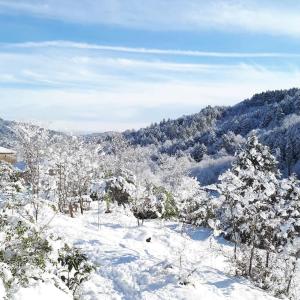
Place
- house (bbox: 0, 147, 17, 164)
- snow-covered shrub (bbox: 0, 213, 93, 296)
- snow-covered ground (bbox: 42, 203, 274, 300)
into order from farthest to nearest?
house (bbox: 0, 147, 17, 164) → snow-covered ground (bbox: 42, 203, 274, 300) → snow-covered shrub (bbox: 0, 213, 93, 296)

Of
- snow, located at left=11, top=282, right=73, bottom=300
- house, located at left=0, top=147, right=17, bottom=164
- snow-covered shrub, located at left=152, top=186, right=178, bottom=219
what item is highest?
snow, located at left=11, top=282, right=73, bottom=300

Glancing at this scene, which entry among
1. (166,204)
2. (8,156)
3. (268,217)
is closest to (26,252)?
(268,217)

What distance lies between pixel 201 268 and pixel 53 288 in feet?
39.3

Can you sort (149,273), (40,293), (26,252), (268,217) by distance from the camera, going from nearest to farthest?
(40,293)
(26,252)
(149,273)
(268,217)

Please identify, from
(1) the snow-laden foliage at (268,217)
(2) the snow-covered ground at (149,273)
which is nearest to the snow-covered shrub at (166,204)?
(2) the snow-covered ground at (149,273)

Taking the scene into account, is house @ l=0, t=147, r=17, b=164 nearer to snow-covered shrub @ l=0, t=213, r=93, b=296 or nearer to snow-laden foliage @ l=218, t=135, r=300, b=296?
snow-laden foliage @ l=218, t=135, r=300, b=296

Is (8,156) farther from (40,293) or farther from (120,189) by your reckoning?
(40,293)

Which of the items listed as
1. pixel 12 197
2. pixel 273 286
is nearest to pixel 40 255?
pixel 12 197

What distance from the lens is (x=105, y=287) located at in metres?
17.8

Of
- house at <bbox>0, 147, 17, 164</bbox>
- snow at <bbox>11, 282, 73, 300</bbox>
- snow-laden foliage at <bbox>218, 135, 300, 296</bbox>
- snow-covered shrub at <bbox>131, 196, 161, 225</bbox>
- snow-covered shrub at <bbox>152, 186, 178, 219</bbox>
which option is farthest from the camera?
house at <bbox>0, 147, 17, 164</bbox>

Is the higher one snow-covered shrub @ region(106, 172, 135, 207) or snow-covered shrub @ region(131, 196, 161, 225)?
snow-covered shrub @ region(106, 172, 135, 207)

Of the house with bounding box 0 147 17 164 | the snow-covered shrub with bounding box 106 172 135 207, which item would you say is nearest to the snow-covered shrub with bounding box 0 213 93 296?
the snow-covered shrub with bounding box 106 172 135 207

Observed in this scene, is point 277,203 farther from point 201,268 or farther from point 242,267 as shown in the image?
point 201,268

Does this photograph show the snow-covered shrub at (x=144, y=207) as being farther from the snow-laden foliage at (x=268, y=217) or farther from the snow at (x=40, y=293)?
the snow at (x=40, y=293)
